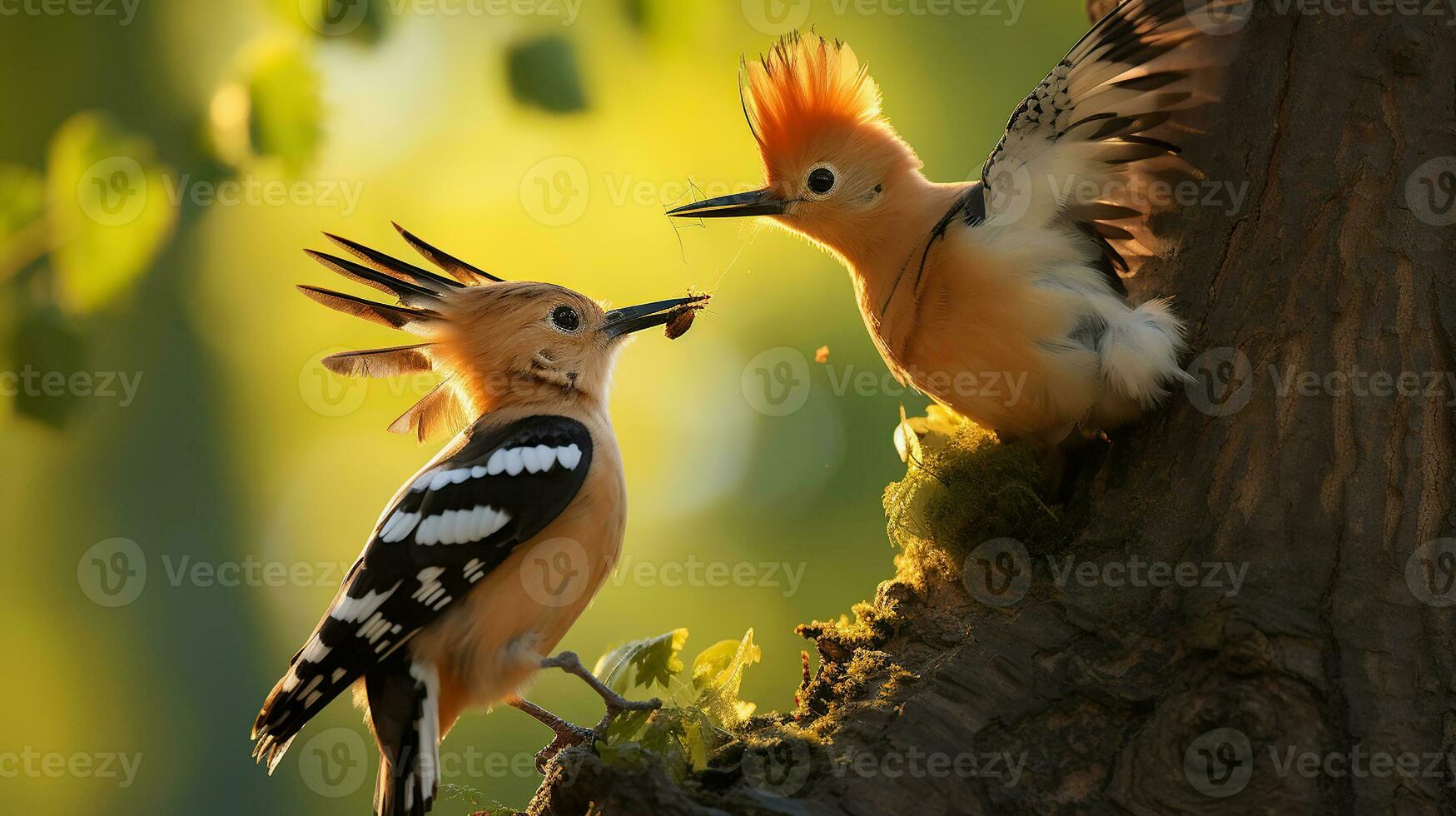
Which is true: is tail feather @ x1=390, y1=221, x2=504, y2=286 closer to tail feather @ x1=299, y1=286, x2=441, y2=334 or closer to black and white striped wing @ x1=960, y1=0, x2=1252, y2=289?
tail feather @ x1=299, y1=286, x2=441, y2=334

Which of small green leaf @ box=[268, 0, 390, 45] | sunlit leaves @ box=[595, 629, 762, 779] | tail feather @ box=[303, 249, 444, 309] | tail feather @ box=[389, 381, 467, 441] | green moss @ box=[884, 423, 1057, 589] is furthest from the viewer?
tail feather @ box=[389, 381, 467, 441]

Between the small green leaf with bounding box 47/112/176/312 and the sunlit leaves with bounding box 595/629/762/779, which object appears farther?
the small green leaf with bounding box 47/112/176/312

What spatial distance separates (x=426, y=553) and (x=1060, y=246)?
177 cm

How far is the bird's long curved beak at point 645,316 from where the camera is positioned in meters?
3.10

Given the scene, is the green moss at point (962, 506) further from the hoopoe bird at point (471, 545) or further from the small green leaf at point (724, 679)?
the hoopoe bird at point (471, 545)

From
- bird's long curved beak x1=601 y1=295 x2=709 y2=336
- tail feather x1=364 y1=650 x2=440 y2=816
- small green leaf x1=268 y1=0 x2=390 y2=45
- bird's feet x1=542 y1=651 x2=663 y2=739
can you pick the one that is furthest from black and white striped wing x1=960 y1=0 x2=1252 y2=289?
tail feather x1=364 y1=650 x2=440 y2=816

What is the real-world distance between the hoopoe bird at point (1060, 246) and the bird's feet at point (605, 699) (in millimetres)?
1153

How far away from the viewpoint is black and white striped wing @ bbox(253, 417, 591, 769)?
7.78ft

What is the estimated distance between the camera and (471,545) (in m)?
2.50

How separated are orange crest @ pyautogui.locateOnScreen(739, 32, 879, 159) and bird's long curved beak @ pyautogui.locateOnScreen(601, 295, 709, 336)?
556 millimetres

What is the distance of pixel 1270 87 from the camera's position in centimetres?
262

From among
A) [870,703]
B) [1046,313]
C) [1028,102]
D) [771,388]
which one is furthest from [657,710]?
[771,388]

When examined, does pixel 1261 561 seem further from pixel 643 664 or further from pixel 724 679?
pixel 643 664

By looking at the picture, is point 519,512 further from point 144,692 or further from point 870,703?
point 144,692
